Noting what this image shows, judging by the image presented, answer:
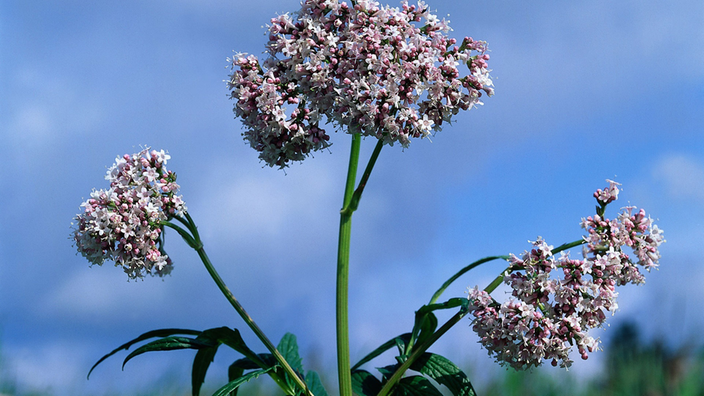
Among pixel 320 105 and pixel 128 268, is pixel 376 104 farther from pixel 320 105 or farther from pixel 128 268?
pixel 128 268

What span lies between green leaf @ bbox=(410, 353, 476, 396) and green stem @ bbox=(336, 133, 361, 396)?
633mm

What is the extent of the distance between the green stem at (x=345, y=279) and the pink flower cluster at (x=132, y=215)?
134 cm

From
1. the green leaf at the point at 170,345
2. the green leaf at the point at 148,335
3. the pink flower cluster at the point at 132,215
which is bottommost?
the green leaf at the point at 170,345

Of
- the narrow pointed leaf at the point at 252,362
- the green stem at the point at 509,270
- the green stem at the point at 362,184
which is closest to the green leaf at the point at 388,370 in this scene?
the narrow pointed leaf at the point at 252,362

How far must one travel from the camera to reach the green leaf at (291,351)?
567 centimetres

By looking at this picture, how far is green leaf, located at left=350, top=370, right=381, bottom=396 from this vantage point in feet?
17.1

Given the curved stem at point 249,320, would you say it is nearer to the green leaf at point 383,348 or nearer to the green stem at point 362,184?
the green leaf at point 383,348

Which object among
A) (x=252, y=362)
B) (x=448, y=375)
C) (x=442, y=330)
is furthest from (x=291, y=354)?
(x=442, y=330)

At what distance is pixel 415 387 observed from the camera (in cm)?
491

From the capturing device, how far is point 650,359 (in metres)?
6.39

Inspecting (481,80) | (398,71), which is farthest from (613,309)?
(398,71)

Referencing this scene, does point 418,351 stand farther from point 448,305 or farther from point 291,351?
point 291,351

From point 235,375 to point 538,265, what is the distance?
3407 mm

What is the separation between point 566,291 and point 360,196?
1.81m
